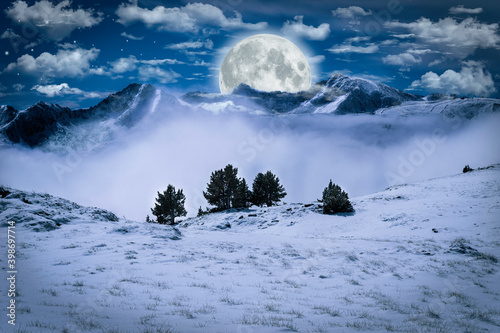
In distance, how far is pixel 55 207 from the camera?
2256 cm

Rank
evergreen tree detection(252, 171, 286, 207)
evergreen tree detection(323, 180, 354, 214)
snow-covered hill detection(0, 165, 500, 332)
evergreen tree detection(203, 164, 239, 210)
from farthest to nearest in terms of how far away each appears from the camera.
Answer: evergreen tree detection(252, 171, 286, 207), evergreen tree detection(203, 164, 239, 210), evergreen tree detection(323, 180, 354, 214), snow-covered hill detection(0, 165, 500, 332)

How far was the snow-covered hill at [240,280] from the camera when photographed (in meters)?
6.36

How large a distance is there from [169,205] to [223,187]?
A: 8.63 metres

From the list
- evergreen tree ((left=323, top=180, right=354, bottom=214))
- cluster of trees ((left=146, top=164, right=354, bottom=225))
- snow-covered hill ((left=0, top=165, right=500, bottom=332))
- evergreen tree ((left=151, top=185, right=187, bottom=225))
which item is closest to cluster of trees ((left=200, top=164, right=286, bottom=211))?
cluster of trees ((left=146, top=164, right=354, bottom=225))

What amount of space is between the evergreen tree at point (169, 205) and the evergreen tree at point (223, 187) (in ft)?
14.2

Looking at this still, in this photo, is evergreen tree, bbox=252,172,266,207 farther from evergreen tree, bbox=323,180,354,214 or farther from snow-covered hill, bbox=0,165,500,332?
snow-covered hill, bbox=0,165,500,332

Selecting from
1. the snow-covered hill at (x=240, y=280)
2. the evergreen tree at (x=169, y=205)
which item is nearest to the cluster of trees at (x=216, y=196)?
the evergreen tree at (x=169, y=205)

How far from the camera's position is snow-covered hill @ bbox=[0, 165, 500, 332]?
6.36m

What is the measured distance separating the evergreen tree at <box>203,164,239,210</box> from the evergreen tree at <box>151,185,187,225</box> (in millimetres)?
4336

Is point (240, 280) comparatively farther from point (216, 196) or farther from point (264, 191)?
point (264, 191)

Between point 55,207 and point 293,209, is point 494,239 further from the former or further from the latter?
point 55,207

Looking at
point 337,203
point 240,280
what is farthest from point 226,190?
point 240,280

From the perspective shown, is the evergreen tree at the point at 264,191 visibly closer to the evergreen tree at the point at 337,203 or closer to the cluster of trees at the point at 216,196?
the cluster of trees at the point at 216,196

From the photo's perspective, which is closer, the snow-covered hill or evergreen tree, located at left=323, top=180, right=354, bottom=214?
the snow-covered hill
